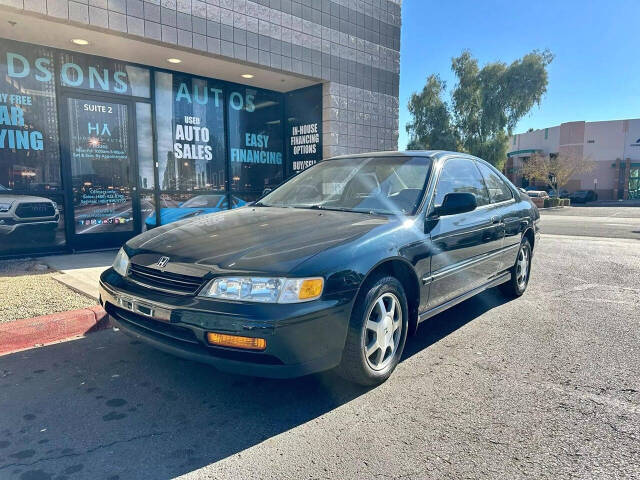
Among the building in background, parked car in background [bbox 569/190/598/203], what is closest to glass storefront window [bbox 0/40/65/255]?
parked car in background [bbox 569/190/598/203]

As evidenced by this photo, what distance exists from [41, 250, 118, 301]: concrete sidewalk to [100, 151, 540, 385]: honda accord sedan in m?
2.04

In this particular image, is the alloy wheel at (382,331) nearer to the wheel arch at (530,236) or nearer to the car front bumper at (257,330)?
the car front bumper at (257,330)

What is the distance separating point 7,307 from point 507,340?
4575 millimetres

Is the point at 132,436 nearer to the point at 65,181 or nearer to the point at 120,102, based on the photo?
the point at 65,181

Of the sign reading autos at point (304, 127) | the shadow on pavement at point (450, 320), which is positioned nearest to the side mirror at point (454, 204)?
the shadow on pavement at point (450, 320)

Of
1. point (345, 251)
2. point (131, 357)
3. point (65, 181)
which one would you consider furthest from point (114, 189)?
point (345, 251)

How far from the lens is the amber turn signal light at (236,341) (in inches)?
91.2

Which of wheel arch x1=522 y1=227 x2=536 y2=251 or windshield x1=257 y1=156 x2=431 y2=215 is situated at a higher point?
windshield x1=257 y1=156 x2=431 y2=215

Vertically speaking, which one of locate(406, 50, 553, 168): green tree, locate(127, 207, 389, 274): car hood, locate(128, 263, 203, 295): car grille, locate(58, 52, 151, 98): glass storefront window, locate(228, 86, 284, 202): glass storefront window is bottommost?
→ locate(128, 263, 203, 295): car grille

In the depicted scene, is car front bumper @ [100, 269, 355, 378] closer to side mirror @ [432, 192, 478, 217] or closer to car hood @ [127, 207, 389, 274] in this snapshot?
car hood @ [127, 207, 389, 274]

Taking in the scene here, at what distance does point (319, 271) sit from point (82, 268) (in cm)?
484

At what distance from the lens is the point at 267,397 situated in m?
2.80

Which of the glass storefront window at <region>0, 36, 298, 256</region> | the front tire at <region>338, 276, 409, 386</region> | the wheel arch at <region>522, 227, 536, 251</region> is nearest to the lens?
the front tire at <region>338, 276, 409, 386</region>

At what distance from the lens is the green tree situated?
30.0 m
